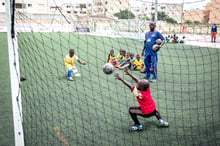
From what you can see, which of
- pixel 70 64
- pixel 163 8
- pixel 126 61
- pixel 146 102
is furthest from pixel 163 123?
pixel 163 8

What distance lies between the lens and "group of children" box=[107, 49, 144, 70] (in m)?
9.17

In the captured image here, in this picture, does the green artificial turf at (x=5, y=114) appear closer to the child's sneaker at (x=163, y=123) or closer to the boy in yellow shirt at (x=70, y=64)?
the boy in yellow shirt at (x=70, y=64)

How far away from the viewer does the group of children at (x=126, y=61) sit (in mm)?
9172

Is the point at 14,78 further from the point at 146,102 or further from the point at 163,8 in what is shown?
the point at 163,8

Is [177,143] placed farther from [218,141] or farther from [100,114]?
[100,114]

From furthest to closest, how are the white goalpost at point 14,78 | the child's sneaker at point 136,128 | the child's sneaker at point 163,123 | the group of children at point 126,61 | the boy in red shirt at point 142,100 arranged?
1. the group of children at point 126,61
2. the child's sneaker at point 163,123
3. the child's sneaker at point 136,128
4. the boy in red shirt at point 142,100
5. the white goalpost at point 14,78

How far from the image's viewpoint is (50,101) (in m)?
5.22

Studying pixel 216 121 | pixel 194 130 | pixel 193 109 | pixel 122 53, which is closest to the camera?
pixel 194 130

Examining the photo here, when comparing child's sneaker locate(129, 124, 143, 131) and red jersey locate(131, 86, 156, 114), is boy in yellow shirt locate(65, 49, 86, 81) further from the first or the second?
red jersey locate(131, 86, 156, 114)

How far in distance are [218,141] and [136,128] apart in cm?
142

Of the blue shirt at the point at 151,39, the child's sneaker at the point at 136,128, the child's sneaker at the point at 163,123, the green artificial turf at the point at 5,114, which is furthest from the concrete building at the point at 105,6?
the child's sneaker at the point at 136,128

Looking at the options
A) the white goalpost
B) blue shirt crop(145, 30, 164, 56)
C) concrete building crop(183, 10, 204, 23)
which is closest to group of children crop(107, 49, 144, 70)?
blue shirt crop(145, 30, 164, 56)

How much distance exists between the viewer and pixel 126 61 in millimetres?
9281

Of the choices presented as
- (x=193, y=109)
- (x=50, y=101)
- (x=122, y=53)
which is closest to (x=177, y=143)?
(x=193, y=109)
